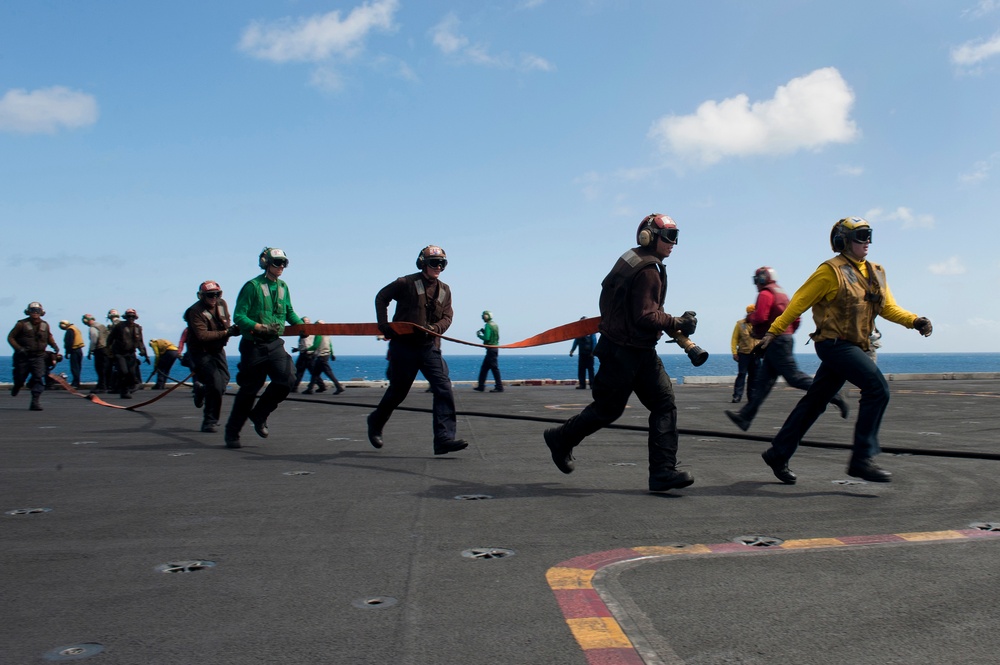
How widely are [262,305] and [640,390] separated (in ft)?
14.2

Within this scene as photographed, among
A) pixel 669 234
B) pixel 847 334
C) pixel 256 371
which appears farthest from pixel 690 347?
pixel 256 371

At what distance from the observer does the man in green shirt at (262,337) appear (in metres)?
8.27

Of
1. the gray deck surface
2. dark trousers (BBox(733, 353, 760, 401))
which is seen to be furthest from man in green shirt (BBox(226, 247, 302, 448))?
dark trousers (BBox(733, 353, 760, 401))

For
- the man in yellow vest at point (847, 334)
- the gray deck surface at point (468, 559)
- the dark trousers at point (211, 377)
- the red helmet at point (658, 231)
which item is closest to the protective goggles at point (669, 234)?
the red helmet at point (658, 231)

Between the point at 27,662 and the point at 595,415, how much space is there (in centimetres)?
381

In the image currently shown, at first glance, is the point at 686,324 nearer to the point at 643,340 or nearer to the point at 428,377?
the point at 643,340

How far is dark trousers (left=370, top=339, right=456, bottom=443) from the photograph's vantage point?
7516 mm

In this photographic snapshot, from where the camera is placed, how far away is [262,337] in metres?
8.18

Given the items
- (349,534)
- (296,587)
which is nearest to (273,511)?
(349,534)

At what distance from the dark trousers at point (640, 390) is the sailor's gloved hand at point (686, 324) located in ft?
0.93

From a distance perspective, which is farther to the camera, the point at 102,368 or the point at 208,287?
the point at 102,368

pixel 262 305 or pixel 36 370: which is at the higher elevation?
pixel 262 305

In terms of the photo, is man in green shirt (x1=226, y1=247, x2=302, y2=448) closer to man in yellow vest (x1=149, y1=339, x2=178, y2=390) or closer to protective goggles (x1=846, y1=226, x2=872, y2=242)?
protective goggles (x1=846, y1=226, x2=872, y2=242)

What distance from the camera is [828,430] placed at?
962cm
